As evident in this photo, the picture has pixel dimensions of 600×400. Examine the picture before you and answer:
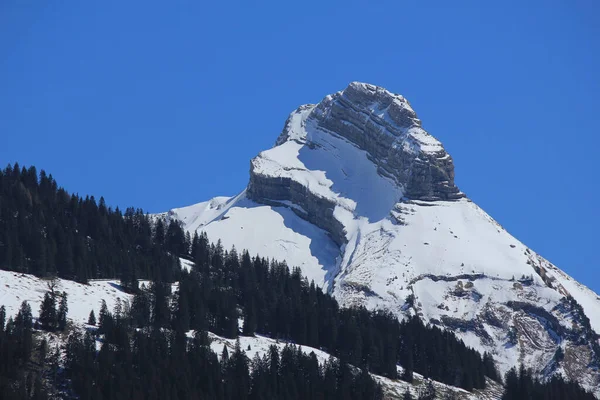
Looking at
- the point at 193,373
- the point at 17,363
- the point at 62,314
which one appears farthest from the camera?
the point at 62,314

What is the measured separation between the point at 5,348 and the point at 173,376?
21124 mm

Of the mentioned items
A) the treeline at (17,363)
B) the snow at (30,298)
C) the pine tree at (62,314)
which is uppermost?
the snow at (30,298)

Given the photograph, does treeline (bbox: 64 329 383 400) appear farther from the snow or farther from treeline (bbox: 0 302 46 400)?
the snow

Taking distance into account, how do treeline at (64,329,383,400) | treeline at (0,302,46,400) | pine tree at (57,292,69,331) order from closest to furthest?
treeline at (0,302,46,400), treeline at (64,329,383,400), pine tree at (57,292,69,331)

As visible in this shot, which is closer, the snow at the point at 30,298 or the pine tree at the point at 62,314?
the pine tree at the point at 62,314

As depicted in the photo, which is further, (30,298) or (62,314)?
(30,298)

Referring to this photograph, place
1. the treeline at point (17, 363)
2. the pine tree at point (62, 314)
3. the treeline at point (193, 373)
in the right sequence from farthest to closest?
1. the pine tree at point (62, 314)
2. the treeline at point (193, 373)
3. the treeline at point (17, 363)

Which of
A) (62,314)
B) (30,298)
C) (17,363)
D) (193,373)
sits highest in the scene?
(30,298)

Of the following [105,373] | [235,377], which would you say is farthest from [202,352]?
[105,373]

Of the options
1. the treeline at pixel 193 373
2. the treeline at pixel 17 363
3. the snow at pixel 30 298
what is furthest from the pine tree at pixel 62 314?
the treeline at pixel 17 363

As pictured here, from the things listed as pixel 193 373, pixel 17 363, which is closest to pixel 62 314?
pixel 17 363

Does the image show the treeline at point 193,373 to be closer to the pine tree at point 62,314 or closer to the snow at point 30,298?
the pine tree at point 62,314

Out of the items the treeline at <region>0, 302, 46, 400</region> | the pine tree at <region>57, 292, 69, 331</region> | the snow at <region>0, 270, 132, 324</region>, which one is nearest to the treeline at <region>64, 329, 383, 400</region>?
the pine tree at <region>57, 292, 69, 331</region>

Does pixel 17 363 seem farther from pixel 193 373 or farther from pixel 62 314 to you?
pixel 193 373
